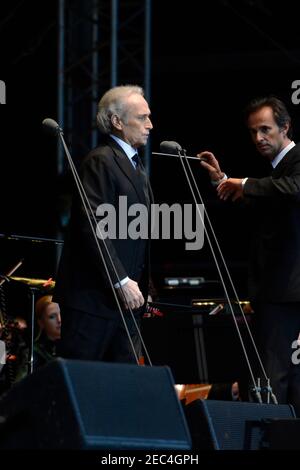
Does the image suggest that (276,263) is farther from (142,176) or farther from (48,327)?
(48,327)

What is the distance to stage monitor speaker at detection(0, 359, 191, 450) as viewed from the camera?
3.17 m

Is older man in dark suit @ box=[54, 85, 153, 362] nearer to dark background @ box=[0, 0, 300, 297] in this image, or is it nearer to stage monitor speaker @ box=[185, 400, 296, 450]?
stage monitor speaker @ box=[185, 400, 296, 450]

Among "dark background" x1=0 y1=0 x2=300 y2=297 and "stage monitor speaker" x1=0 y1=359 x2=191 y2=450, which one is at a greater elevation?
"dark background" x1=0 y1=0 x2=300 y2=297

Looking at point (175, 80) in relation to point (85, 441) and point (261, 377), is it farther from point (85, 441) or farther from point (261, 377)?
point (85, 441)

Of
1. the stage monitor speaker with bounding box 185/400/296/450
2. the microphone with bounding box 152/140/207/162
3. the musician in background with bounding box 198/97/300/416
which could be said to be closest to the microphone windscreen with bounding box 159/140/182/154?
the microphone with bounding box 152/140/207/162

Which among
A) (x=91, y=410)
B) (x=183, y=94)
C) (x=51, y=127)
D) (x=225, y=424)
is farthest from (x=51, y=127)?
(x=183, y=94)

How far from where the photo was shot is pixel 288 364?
16.8 feet

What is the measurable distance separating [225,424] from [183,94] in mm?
8077

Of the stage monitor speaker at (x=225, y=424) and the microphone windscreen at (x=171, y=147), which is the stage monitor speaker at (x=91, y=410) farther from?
the microphone windscreen at (x=171, y=147)

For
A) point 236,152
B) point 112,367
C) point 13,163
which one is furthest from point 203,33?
point 112,367

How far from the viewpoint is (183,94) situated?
461 inches

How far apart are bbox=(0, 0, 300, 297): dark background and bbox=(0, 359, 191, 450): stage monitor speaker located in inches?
275

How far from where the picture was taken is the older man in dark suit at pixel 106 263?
15.1 feet
